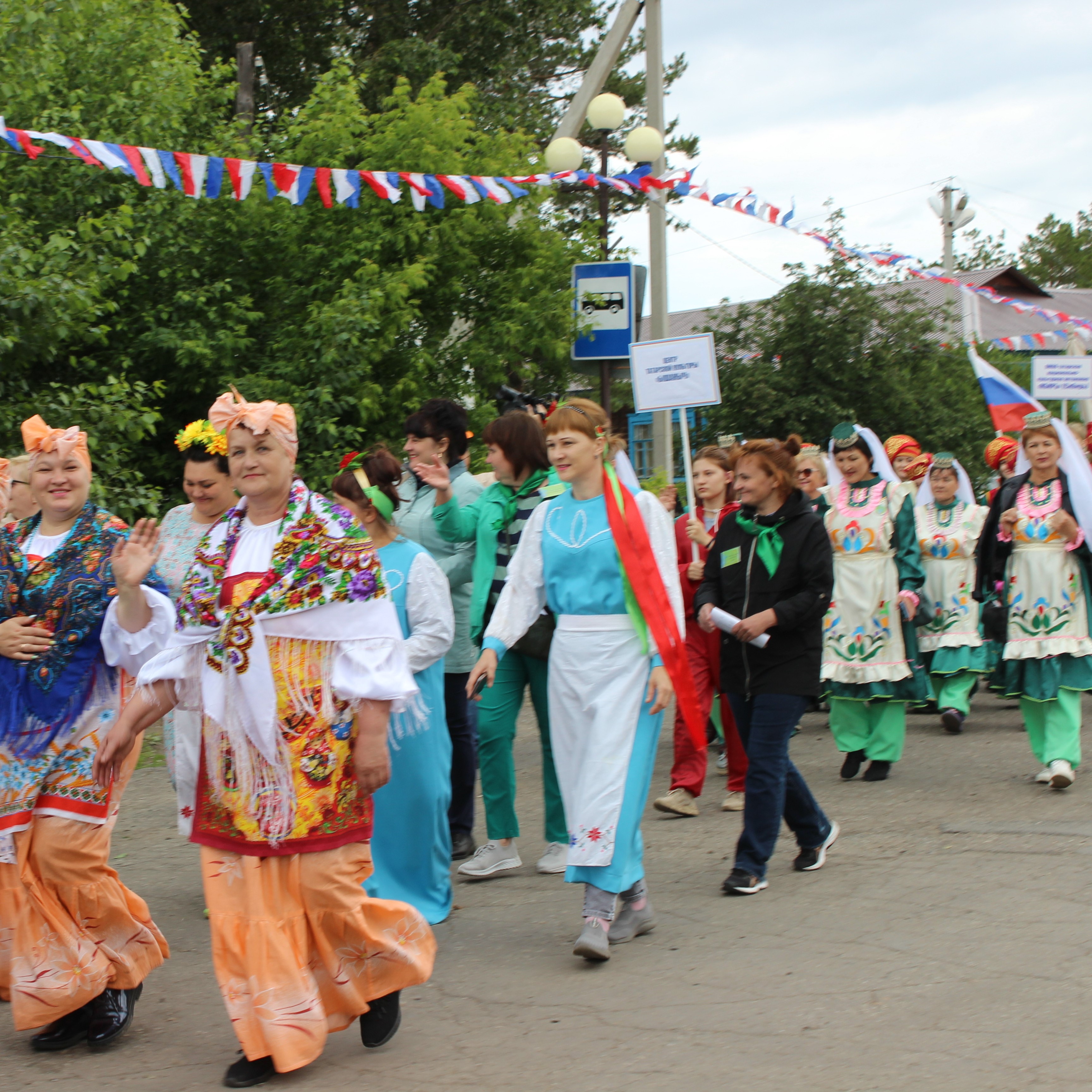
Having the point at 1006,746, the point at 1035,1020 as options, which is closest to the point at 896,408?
the point at 1006,746

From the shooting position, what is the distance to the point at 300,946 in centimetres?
382

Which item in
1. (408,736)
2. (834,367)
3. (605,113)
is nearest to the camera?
(408,736)

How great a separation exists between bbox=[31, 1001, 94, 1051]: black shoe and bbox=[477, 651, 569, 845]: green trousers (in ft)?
7.43

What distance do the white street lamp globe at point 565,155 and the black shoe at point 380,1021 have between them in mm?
10284

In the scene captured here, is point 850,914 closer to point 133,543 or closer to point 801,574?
point 801,574

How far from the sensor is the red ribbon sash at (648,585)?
16.6 feet

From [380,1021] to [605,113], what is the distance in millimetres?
11788

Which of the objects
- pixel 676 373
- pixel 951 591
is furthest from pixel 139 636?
pixel 951 591

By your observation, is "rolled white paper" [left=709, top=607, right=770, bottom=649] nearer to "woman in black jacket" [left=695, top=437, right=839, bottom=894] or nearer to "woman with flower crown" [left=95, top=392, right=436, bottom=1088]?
"woman in black jacket" [left=695, top=437, right=839, bottom=894]

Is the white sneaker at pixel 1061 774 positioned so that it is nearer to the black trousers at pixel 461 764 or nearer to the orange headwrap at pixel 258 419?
the black trousers at pixel 461 764

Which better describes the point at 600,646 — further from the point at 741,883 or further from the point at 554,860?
the point at 554,860

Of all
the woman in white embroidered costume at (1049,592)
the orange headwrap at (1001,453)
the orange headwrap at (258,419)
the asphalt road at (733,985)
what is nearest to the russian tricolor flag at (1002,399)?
the orange headwrap at (1001,453)

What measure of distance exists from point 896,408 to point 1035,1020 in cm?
1747

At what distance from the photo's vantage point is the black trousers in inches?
261
